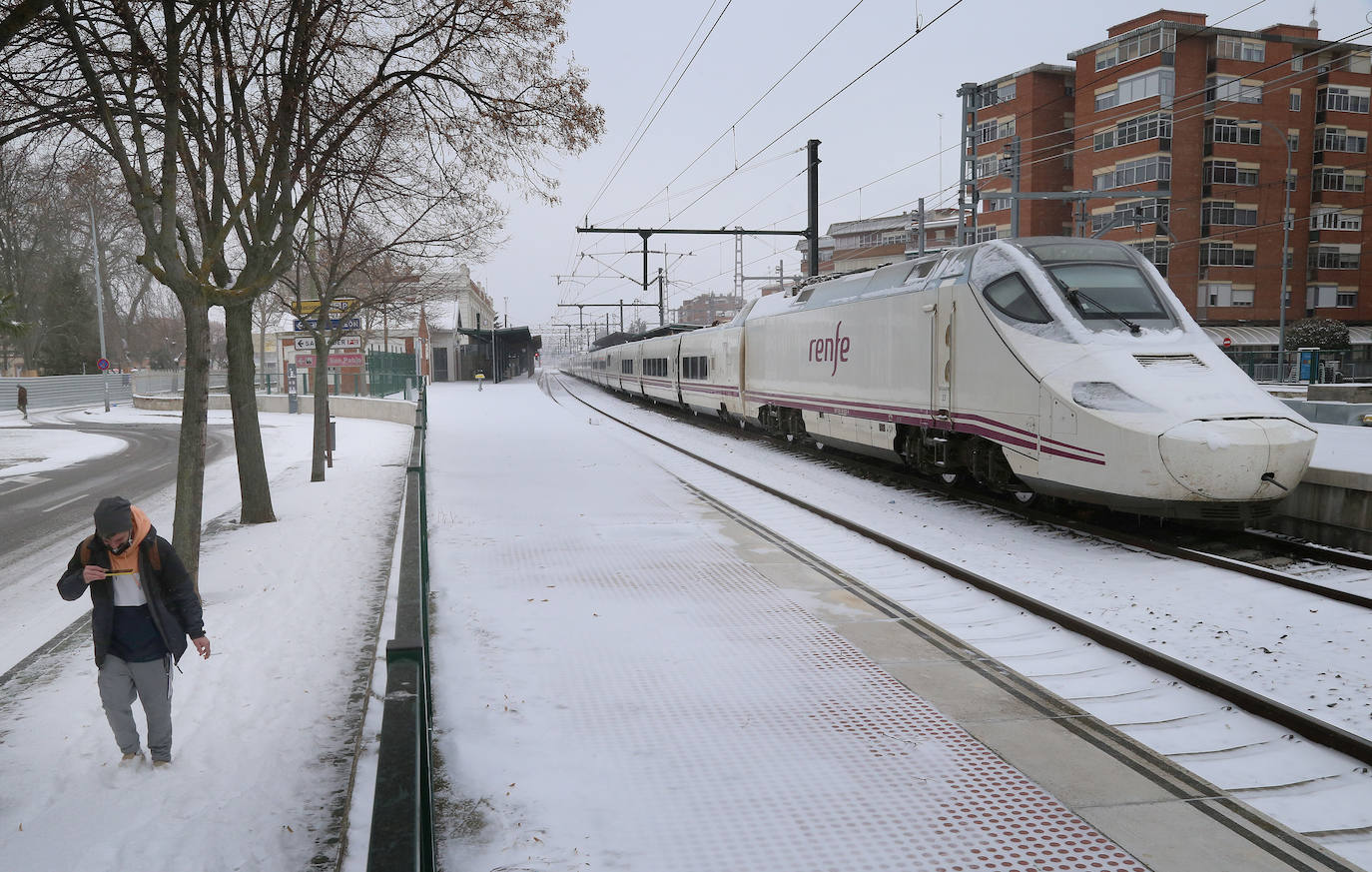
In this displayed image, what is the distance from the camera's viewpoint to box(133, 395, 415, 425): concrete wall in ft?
112

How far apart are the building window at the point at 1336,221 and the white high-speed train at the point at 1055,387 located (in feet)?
154

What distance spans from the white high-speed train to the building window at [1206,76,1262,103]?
134 ft

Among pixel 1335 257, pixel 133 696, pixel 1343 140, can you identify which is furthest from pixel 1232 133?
pixel 133 696

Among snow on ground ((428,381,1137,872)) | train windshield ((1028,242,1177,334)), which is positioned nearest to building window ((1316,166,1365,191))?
train windshield ((1028,242,1177,334))

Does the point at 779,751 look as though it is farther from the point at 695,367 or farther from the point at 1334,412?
the point at 695,367

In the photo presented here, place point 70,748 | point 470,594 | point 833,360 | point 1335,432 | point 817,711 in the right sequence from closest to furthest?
point 817,711 → point 70,748 → point 470,594 → point 833,360 → point 1335,432

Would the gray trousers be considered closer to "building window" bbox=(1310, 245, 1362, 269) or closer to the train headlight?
the train headlight

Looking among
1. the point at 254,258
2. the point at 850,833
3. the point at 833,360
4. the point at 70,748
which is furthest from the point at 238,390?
the point at 850,833

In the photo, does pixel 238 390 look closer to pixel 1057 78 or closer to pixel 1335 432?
pixel 1335 432

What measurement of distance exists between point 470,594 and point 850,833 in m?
4.37

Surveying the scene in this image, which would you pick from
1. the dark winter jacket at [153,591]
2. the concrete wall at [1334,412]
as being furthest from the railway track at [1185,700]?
the concrete wall at [1334,412]

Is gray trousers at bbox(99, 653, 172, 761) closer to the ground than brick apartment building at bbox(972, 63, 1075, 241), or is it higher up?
closer to the ground

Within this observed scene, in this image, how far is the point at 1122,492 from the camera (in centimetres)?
816

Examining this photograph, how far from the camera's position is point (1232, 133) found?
149 feet
